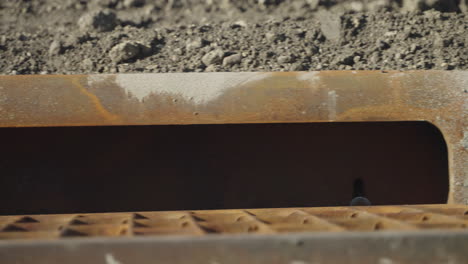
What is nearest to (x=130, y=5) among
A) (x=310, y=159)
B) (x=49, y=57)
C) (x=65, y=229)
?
(x=49, y=57)

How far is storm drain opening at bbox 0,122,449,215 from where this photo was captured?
201 centimetres

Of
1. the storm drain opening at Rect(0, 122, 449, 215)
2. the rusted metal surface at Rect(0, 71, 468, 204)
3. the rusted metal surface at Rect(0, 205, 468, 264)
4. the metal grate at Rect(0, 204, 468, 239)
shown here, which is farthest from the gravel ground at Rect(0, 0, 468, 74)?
the rusted metal surface at Rect(0, 205, 468, 264)

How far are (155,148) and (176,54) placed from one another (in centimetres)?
89

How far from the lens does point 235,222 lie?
1.26m

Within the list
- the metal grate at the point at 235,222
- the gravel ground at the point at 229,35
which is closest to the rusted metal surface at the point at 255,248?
the metal grate at the point at 235,222

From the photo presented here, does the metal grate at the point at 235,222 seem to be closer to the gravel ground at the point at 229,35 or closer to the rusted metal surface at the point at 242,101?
the rusted metal surface at the point at 242,101

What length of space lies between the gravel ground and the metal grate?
130cm

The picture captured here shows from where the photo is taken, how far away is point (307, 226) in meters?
1.19

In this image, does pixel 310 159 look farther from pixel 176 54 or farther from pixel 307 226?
pixel 176 54

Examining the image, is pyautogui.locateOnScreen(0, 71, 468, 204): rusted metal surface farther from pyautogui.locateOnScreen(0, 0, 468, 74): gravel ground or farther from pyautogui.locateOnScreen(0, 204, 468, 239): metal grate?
pyautogui.locateOnScreen(0, 0, 468, 74): gravel ground

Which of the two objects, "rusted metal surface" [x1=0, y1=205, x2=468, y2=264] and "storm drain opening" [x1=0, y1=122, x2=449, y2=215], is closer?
"rusted metal surface" [x1=0, y1=205, x2=468, y2=264]

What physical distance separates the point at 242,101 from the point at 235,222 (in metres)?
0.58

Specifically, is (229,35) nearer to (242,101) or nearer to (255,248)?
(242,101)

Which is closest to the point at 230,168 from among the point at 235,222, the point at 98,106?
the point at 98,106
